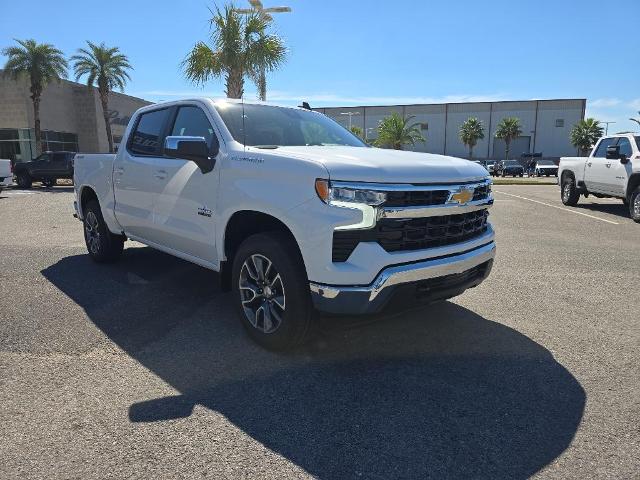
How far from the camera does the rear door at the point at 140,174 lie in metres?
4.90

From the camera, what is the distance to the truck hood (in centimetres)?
312

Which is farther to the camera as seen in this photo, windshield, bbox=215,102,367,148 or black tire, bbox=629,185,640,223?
black tire, bbox=629,185,640,223

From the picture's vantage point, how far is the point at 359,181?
309 cm

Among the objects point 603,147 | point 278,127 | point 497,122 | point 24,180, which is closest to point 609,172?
point 603,147

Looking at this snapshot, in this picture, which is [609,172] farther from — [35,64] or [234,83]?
[35,64]

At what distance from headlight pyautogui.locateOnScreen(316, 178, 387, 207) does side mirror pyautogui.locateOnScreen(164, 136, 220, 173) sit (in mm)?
1172

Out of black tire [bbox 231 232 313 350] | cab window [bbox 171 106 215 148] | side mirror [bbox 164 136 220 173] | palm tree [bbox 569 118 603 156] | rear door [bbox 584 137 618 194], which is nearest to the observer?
black tire [bbox 231 232 313 350]

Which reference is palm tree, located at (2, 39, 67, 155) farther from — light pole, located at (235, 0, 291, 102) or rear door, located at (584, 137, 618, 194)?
rear door, located at (584, 137, 618, 194)

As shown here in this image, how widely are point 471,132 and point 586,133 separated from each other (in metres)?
16.8

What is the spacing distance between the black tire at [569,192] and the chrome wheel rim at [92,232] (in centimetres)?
1269

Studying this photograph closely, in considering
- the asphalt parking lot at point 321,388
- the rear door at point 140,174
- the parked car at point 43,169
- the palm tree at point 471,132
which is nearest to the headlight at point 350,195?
the asphalt parking lot at point 321,388

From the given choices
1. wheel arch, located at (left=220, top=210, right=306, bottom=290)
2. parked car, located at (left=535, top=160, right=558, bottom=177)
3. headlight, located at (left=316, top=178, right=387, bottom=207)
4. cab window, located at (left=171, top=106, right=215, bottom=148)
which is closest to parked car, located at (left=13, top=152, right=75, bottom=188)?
cab window, located at (left=171, top=106, right=215, bottom=148)

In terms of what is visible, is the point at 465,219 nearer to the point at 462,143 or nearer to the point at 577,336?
the point at 577,336

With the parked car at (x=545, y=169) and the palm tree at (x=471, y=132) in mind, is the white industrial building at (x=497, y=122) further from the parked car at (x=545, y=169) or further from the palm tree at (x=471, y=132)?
the parked car at (x=545, y=169)
